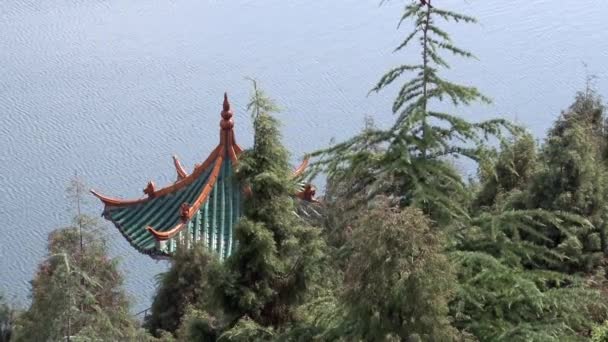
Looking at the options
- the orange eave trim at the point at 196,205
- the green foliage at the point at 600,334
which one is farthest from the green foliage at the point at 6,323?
the green foliage at the point at 600,334

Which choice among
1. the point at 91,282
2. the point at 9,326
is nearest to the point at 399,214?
the point at 91,282

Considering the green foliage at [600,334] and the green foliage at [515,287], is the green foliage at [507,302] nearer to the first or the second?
the green foliage at [515,287]

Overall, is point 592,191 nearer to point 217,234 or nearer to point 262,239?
point 262,239

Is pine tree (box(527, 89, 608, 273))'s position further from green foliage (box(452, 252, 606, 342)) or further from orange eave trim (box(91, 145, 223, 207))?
orange eave trim (box(91, 145, 223, 207))

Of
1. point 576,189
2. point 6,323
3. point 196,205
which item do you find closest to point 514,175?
point 576,189

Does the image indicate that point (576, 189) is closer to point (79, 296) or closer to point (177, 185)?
point (79, 296)

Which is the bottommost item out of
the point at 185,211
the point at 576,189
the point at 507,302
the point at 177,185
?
the point at 507,302

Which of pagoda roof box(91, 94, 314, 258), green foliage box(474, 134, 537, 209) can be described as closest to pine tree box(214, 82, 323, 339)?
green foliage box(474, 134, 537, 209)
